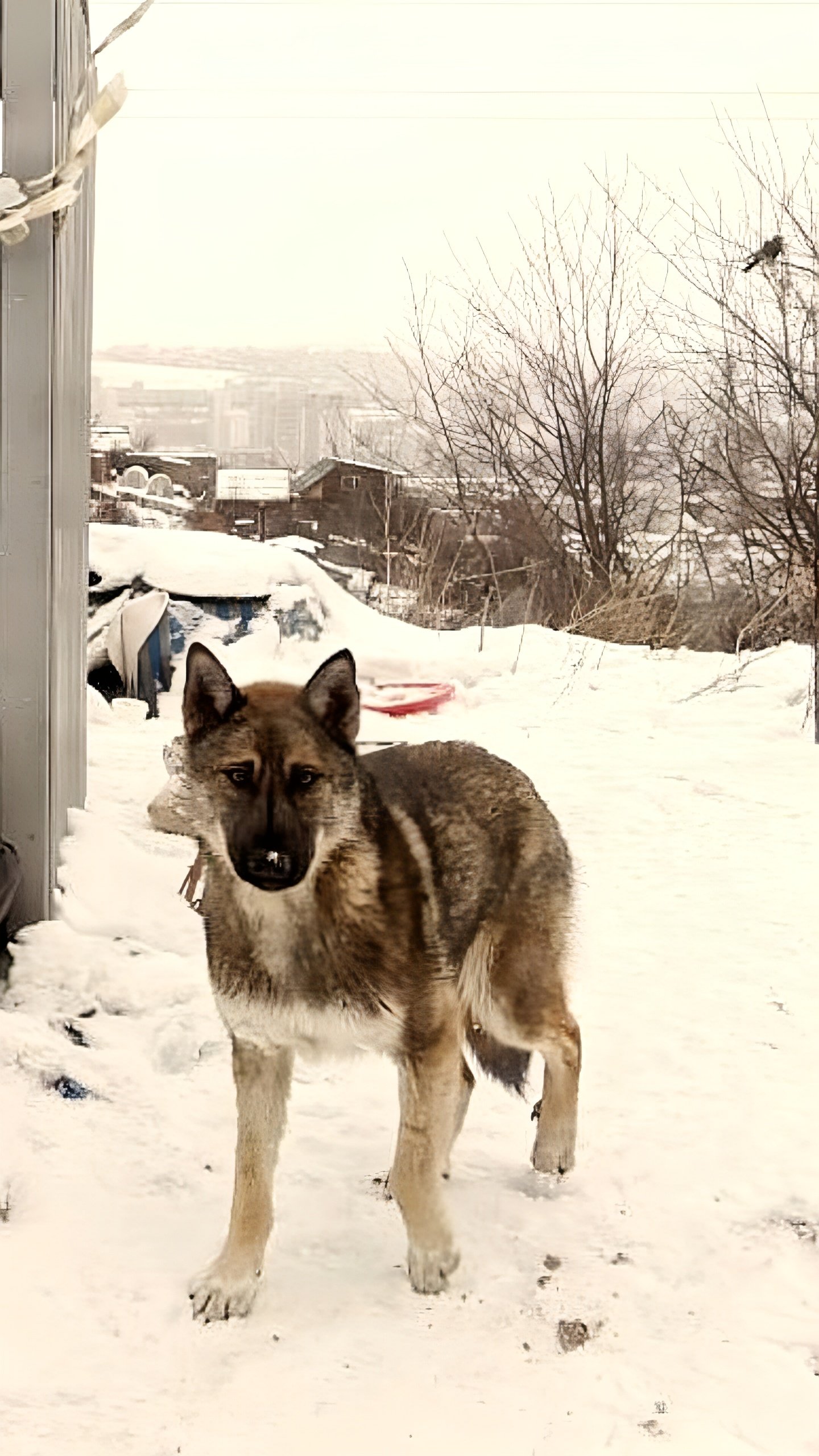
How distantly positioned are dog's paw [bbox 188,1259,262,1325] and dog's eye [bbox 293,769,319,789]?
2.46ft

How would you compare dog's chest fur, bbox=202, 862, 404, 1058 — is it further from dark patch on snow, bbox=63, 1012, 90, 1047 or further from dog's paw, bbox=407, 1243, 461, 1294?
dark patch on snow, bbox=63, 1012, 90, 1047

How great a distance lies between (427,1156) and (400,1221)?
1.02 ft

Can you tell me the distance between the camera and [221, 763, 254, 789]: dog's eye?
1822mm

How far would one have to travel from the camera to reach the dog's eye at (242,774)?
182 centimetres

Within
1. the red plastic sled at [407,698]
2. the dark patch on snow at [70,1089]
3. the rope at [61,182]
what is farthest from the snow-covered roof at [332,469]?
the dark patch on snow at [70,1089]

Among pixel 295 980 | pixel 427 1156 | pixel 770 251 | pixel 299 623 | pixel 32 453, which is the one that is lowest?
pixel 427 1156

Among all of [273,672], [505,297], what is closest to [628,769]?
[273,672]

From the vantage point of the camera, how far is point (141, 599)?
6414 mm

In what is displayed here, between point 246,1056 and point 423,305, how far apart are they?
379 inches

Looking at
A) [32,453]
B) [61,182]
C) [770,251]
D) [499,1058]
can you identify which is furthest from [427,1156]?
[770,251]

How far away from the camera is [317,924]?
1.93 metres

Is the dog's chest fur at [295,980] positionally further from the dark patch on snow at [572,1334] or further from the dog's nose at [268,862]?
the dark patch on snow at [572,1334]

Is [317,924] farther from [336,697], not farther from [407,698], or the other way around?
[407,698]

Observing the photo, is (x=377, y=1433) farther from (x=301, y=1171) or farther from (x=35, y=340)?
(x=35, y=340)
